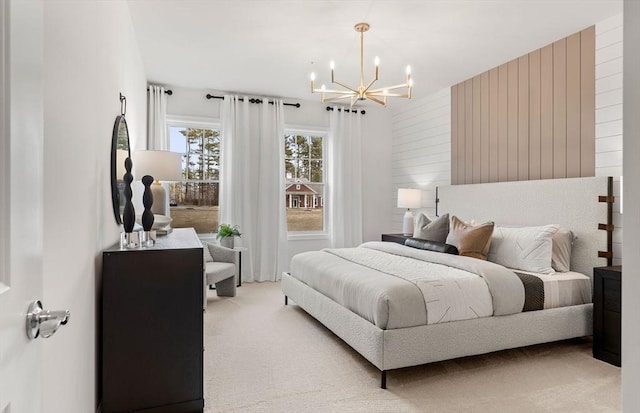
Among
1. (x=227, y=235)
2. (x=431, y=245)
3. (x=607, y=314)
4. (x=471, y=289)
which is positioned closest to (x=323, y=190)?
(x=227, y=235)

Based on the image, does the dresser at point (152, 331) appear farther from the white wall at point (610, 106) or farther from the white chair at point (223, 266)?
the white wall at point (610, 106)

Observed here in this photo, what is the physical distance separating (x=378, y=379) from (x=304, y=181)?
394cm

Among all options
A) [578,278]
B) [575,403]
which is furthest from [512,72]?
[575,403]

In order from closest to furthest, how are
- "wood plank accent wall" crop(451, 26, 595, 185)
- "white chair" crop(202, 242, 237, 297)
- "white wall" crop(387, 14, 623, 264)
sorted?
"white wall" crop(387, 14, 623, 264)
"wood plank accent wall" crop(451, 26, 595, 185)
"white chair" crop(202, 242, 237, 297)

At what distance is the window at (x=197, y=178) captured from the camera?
553 cm

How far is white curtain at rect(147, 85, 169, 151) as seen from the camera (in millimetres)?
5070

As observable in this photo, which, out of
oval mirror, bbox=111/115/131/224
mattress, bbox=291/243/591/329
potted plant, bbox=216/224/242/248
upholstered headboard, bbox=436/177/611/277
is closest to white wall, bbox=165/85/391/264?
potted plant, bbox=216/224/242/248

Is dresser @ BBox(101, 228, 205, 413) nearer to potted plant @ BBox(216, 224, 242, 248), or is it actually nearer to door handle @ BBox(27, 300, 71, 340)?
door handle @ BBox(27, 300, 71, 340)

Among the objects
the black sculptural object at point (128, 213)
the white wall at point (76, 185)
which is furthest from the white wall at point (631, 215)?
the black sculptural object at point (128, 213)

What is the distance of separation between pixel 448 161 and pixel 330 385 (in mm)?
3697

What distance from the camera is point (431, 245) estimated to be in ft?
12.9

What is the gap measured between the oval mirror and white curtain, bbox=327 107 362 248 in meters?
3.78

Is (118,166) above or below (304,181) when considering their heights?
below

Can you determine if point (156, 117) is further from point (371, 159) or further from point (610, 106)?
point (610, 106)
